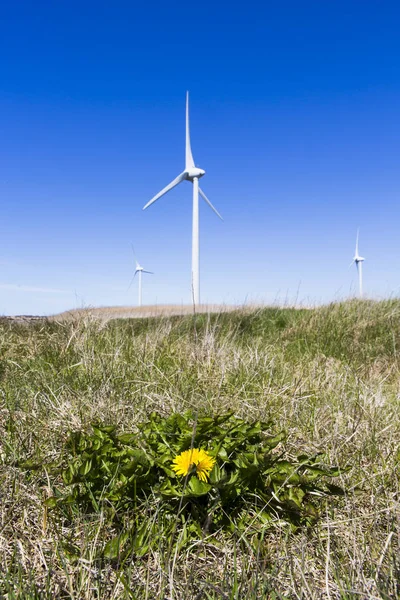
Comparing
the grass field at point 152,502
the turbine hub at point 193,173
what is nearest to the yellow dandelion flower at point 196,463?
the grass field at point 152,502

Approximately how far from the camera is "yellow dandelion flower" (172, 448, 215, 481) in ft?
5.88

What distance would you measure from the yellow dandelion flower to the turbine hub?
19.3 meters

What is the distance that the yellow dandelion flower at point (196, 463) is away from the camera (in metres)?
1.79

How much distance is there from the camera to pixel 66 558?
1746 millimetres

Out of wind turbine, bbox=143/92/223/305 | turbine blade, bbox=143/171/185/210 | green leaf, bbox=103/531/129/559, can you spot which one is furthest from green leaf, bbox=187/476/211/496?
turbine blade, bbox=143/171/185/210

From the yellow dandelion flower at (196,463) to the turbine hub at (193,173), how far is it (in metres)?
19.3

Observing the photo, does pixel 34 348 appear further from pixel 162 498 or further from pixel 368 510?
pixel 368 510

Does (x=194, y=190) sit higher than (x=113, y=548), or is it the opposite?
(x=194, y=190)

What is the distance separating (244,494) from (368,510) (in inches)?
23.4

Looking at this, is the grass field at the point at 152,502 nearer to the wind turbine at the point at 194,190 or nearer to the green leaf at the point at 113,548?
the green leaf at the point at 113,548

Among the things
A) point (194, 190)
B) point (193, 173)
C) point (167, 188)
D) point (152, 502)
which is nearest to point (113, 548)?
point (152, 502)

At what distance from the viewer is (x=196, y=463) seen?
1809 millimetres

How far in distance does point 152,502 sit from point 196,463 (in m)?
0.32

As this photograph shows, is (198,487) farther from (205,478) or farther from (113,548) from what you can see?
(113,548)
